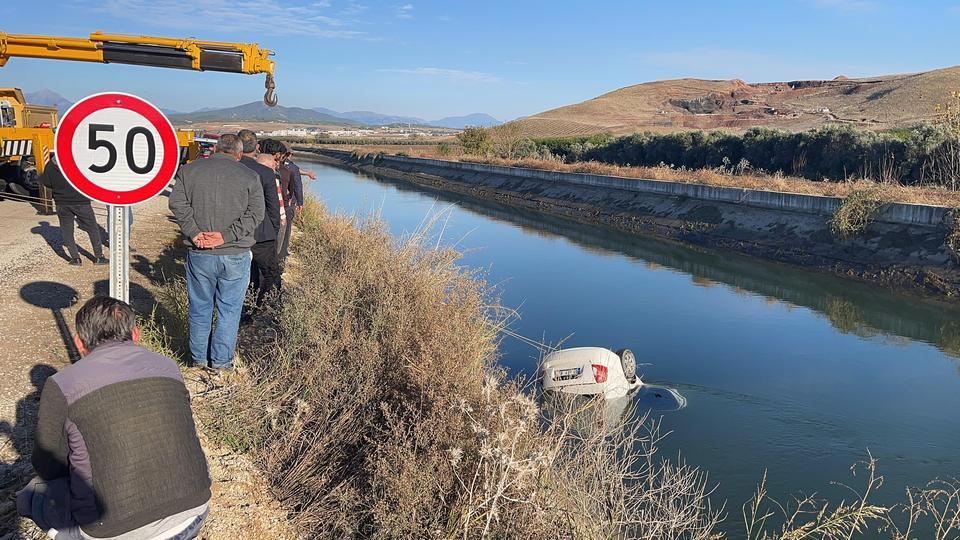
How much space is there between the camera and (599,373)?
30.3 ft

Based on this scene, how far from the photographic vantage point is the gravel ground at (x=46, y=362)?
13.4 feet

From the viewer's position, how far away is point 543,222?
31.6 meters

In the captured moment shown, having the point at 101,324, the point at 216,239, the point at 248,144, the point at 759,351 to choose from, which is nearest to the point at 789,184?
the point at 759,351

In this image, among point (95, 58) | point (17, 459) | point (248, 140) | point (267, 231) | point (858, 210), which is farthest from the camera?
point (858, 210)

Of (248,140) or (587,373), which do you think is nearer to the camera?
(248,140)

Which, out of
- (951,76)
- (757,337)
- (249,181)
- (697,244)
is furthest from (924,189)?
(951,76)

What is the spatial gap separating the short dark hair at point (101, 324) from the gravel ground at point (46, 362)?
138 centimetres

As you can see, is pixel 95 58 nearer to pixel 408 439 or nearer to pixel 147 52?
pixel 147 52

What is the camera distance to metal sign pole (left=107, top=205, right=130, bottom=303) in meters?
4.17

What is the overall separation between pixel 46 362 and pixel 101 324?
10.1ft

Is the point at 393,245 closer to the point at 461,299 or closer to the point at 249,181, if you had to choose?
the point at 461,299

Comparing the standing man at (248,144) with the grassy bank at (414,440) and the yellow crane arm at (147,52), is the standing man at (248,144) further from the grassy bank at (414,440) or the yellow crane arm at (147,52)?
the yellow crane arm at (147,52)

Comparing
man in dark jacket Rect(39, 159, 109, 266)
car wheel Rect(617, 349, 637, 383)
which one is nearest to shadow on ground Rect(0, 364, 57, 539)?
man in dark jacket Rect(39, 159, 109, 266)

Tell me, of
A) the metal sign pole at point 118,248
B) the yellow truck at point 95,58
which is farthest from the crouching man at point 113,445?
the yellow truck at point 95,58
